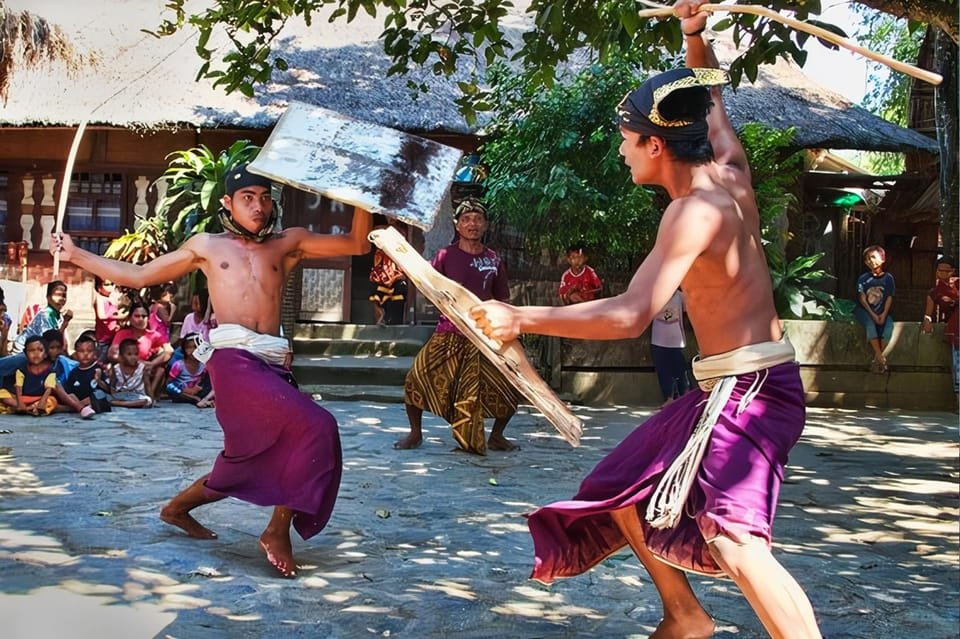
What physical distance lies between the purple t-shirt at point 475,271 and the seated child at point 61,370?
3.70m

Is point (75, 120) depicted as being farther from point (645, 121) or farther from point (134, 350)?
point (645, 121)

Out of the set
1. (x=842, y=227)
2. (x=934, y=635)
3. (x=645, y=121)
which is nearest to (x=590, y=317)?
(x=645, y=121)

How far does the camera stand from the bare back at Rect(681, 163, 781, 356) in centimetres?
278

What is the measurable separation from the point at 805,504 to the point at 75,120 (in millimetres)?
10610

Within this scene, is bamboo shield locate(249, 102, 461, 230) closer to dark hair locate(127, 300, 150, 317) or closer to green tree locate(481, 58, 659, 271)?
green tree locate(481, 58, 659, 271)

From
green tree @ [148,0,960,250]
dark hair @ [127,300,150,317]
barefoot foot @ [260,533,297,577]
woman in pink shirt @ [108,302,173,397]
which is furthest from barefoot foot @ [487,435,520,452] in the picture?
dark hair @ [127,300,150,317]

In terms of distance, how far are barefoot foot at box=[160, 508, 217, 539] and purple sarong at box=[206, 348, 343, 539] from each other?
0.33 metres

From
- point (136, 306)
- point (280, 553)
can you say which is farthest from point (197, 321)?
point (280, 553)

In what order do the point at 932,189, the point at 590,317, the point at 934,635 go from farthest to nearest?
the point at 932,189, the point at 934,635, the point at 590,317

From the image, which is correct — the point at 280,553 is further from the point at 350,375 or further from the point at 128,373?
the point at 350,375

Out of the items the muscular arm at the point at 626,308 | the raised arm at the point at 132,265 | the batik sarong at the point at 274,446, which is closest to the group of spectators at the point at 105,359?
the raised arm at the point at 132,265

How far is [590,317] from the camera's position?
2.49 meters

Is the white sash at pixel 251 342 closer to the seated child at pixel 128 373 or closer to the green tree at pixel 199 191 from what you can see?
the seated child at pixel 128 373

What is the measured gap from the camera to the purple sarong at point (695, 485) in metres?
2.66
